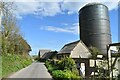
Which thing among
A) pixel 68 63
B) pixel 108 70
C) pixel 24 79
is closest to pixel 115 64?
pixel 108 70

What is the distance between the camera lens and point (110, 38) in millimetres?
46219

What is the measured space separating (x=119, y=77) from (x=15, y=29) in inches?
1064

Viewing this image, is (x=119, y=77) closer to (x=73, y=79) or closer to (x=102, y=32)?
(x=73, y=79)

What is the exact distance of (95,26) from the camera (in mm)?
44812

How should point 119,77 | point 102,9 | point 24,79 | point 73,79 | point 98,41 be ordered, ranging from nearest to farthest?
point 119,77, point 73,79, point 24,79, point 98,41, point 102,9

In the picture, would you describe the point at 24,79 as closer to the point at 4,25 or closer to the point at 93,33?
the point at 4,25

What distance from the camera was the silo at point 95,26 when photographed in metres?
44.1

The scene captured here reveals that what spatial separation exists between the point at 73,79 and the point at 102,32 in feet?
102

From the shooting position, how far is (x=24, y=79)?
1942 centimetres

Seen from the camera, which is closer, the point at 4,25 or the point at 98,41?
the point at 4,25

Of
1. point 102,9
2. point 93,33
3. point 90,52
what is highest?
point 102,9

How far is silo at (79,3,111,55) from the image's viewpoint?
4412 cm

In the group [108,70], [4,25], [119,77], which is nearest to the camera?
[119,77]

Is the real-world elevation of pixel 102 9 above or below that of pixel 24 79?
above
